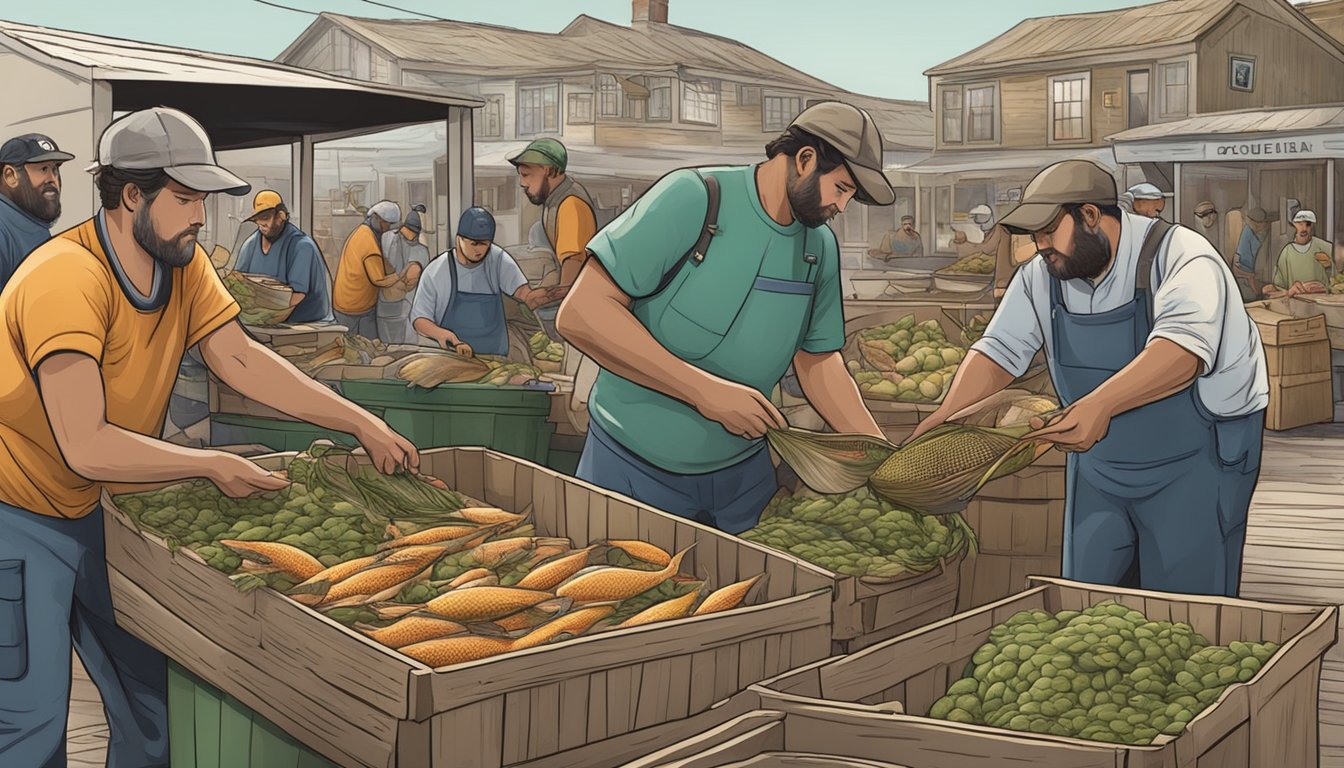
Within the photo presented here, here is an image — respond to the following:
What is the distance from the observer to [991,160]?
27891 mm

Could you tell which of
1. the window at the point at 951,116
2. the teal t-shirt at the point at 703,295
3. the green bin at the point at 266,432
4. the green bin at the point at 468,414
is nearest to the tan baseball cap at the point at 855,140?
the teal t-shirt at the point at 703,295

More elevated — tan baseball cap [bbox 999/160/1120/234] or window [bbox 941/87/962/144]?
window [bbox 941/87/962/144]

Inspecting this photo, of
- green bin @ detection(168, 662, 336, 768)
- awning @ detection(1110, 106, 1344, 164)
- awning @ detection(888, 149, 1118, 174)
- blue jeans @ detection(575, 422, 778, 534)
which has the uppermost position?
awning @ detection(888, 149, 1118, 174)

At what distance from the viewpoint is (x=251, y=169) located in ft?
99.1

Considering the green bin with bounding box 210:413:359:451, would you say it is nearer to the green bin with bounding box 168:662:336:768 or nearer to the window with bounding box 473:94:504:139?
the green bin with bounding box 168:662:336:768

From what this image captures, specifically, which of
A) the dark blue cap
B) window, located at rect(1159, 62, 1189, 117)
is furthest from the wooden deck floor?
window, located at rect(1159, 62, 1189, 117)

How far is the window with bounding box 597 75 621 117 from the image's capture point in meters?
28.7

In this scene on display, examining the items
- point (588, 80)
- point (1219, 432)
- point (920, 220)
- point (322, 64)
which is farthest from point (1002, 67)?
point (1219, 432)

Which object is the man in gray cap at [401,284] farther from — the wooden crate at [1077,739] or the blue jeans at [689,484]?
the wooden crate at [1077,739]

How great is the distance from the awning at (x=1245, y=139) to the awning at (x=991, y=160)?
605 cm

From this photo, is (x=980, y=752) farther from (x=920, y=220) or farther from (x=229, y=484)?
(x=920, y=220)

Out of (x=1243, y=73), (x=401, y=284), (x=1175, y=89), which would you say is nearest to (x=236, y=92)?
(x=401, y=284)

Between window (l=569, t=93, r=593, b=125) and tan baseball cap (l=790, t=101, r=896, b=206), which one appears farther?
window (l=569, t=93, r=593, b=125)

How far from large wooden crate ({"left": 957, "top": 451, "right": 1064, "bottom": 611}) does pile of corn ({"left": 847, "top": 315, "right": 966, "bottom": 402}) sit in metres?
0.89
